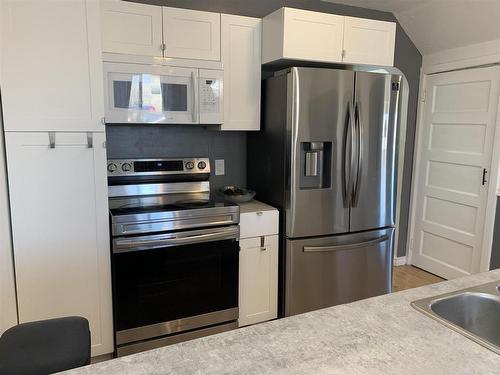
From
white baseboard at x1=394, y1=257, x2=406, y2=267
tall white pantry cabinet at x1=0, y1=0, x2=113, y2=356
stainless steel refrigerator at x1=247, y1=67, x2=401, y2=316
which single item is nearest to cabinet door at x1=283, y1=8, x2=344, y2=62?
stainless steel refrigerator at x1=247, y1=67, x2=401, y2=316

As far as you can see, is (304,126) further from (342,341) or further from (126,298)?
(342,341)

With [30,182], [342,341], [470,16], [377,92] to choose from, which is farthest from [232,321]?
[470,16]

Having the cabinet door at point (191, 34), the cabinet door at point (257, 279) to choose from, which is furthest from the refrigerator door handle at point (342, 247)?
the cabinet door at point (191, 34)

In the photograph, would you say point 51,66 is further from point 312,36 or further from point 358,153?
point 358,153

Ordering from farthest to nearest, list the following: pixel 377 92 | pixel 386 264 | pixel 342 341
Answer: pixel 386 264, pixel 377 92, pixel 342 341

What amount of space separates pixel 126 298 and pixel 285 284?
104 centimetres

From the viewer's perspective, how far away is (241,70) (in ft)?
8.92

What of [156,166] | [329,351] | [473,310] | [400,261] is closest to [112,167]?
[156,166]

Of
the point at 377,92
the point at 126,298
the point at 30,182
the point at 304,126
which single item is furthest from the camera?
the point at 377,92

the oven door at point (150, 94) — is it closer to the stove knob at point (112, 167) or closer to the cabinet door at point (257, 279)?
the stove knob at point (112, 167)

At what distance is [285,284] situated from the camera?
270cm

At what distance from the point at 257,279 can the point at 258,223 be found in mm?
387

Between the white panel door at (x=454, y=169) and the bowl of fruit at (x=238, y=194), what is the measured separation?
1.93 m

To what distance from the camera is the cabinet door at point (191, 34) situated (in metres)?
2.46
